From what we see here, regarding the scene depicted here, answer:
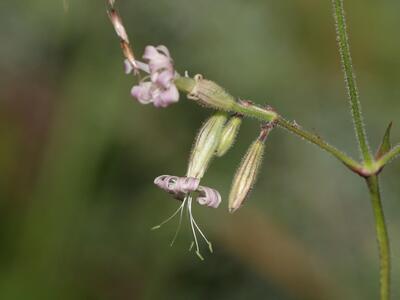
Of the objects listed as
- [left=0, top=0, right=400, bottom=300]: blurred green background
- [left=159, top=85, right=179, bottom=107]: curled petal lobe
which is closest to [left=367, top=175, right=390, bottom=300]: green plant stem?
[left=159, top=85, right=179, bottom=107]: curled petal lobe

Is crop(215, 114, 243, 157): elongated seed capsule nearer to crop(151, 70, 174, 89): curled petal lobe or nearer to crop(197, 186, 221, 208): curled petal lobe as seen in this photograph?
crop(197, 186, 221, 208): curled petal lobe

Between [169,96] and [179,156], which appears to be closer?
[169,96]

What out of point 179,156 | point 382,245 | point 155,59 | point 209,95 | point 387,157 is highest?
point 179,156

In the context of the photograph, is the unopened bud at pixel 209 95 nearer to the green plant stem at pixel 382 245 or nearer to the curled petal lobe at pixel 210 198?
the curled petal lobe at pixel 210 198

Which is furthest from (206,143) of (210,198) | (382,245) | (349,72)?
(382,245)

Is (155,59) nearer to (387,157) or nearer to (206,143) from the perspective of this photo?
(206,143)

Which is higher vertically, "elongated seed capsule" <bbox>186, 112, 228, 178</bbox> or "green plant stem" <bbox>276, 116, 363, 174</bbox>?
"elongated seed capsule" <bbox>186, 112, 228, 178</bbox>

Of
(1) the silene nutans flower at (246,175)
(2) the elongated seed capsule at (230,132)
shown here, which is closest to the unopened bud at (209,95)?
(2) the elongated seed capsule at (230,132)
